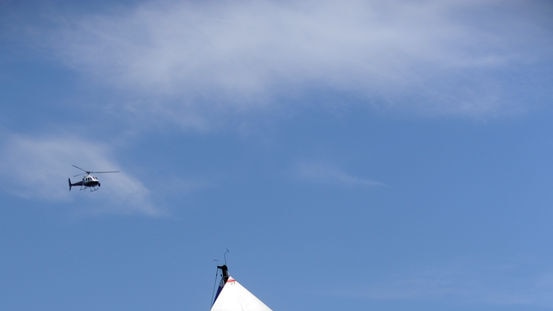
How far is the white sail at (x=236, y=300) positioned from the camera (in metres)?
114

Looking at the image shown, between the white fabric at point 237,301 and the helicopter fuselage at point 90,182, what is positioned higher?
the helicopter fuselage at point 90,182

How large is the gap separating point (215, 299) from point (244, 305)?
3803mm

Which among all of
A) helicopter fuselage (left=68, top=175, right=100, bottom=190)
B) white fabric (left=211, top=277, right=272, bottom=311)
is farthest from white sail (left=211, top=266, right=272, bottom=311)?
helicopter fuselage (left=68, top=175, right=100, bottom=190)

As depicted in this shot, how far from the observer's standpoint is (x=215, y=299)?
115938mm

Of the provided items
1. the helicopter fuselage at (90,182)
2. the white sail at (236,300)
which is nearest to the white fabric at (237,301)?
the white sail at (236,300)

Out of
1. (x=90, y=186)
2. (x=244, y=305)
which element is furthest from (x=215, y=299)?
(x=90, y=186)

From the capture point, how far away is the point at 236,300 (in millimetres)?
114938

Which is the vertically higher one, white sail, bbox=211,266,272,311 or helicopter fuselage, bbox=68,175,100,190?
helicopter fuselage, bbox=68,175,100,190

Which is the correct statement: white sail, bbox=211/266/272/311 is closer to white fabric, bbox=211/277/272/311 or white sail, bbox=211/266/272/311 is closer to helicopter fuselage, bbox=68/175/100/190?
white fabric, bbox=211/277/272/311

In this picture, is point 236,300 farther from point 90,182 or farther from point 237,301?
point 90,182

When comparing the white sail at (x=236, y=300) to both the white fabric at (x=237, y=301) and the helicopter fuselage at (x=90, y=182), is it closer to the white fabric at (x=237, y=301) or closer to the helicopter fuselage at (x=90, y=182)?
the white fabric at (x=237, y=301)

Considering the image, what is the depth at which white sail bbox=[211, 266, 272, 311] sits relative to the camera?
114375 millimetres

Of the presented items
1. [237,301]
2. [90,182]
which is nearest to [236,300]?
[237,301]

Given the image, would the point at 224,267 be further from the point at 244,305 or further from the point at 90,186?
the point at 90,186
